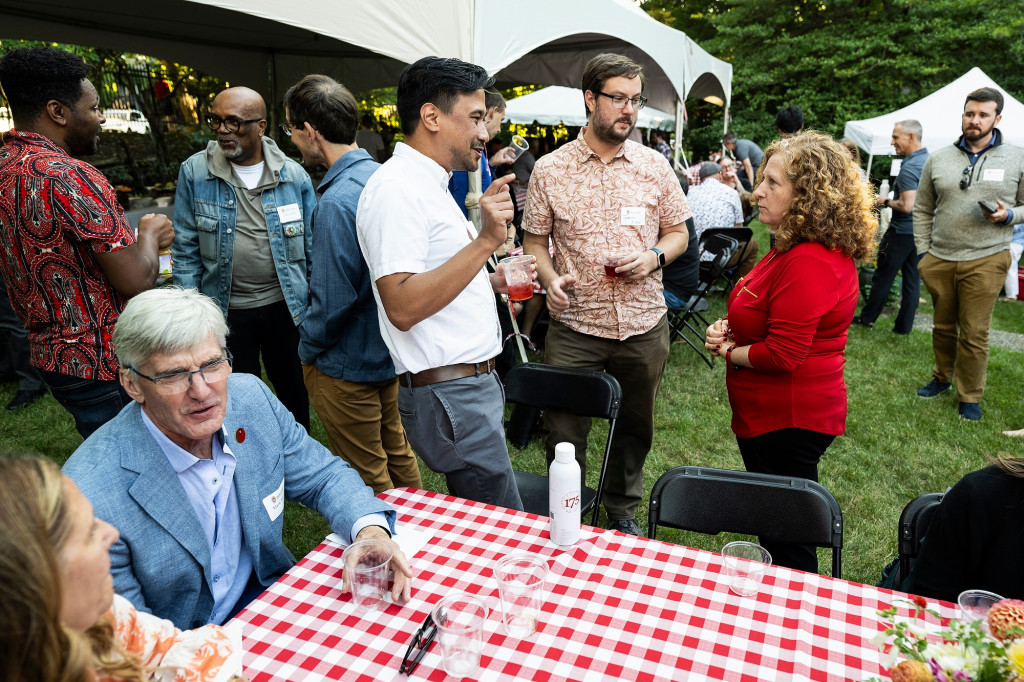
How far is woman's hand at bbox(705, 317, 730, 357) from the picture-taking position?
245 centimetres

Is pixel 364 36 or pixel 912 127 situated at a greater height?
pixel 364 36

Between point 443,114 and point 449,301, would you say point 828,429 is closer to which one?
point 449,301

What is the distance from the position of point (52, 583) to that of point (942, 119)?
11846 mm

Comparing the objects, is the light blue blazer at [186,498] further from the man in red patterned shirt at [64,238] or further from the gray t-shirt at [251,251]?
the gray t-shirt at [251,251]

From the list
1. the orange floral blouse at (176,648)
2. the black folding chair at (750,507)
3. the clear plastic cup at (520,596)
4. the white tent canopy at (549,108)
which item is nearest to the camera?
the orange floral blouse at (176,648)

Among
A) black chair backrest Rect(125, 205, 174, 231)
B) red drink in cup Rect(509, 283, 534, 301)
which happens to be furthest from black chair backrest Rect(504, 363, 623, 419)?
black chair backrest Rect(125, 205, 174, 231)

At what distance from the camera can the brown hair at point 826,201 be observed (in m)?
2.04

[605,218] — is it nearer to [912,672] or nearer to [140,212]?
[912,672]

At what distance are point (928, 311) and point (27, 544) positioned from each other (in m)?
7.86

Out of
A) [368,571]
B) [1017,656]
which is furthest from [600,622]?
[1017,656]

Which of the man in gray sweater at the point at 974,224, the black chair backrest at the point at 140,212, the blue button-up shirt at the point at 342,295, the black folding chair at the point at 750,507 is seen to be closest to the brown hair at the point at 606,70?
the blue button-up shirt at the point at 342,295

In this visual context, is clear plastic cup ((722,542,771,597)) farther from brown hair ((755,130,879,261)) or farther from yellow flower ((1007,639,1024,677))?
brown hair ((755,130,879,261))

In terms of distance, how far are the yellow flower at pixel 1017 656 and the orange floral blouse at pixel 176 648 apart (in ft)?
3.80

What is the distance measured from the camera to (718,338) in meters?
2.49
